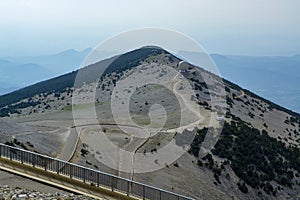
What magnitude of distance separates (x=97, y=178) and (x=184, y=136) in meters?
20.4

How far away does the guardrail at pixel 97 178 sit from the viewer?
17.4m

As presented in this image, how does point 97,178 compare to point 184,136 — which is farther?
point 184,136

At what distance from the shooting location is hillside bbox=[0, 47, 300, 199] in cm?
2884

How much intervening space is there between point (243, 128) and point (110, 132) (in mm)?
14128

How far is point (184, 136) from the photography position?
3756cm

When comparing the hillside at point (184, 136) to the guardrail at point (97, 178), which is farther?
the hillside at point (184, 136)

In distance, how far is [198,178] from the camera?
29984 millimetres

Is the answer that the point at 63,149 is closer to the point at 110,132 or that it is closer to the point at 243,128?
the point at 110,132

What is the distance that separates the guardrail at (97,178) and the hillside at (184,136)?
24.9 ft

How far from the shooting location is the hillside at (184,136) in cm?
2884

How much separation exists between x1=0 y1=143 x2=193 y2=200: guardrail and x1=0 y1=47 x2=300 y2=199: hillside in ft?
24.9

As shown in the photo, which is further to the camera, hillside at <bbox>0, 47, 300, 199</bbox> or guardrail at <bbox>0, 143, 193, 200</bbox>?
hillside at <bbox>0, 47, 300, 199</bbox>

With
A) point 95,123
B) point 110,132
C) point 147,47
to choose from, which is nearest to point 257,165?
point 110,132

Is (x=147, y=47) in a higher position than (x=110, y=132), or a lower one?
higher
